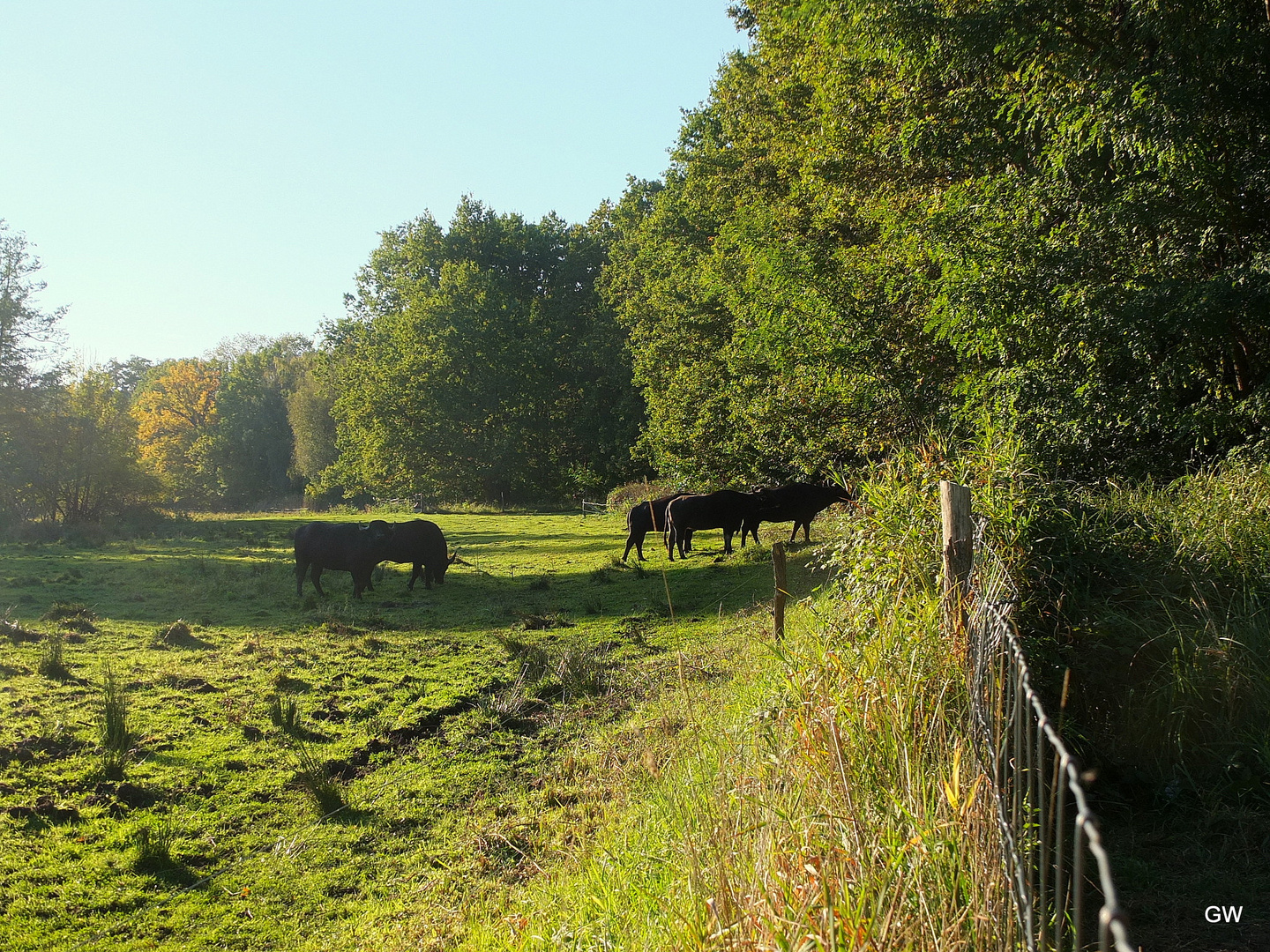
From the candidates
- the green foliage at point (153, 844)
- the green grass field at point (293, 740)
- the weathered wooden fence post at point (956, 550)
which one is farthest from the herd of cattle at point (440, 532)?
the weathered wooden fence post at point (956, 550)

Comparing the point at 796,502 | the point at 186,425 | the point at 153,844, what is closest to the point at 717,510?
the point at 796,502

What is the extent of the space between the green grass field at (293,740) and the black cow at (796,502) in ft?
9.73

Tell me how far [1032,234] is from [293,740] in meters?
9.91

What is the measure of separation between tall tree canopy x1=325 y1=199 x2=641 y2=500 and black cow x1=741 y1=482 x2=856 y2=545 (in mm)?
23081

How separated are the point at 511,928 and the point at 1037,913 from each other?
7.38 ft

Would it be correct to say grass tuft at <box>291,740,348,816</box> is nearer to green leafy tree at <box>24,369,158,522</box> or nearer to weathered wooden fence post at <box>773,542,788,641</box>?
weathered wooden fence post at <box>773,542,788,641</box>

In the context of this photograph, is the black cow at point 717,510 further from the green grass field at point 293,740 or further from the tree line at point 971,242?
the green grass field at point 293,740

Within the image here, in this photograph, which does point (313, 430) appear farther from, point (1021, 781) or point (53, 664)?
point (1021, 781)

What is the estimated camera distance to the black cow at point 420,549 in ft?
57.7

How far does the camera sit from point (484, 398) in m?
45.2

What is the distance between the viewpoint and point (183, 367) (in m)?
71.8

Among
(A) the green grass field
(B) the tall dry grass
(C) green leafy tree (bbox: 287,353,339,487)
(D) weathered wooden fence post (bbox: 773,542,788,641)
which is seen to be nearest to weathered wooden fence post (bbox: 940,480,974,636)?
(B) the tall dry grass

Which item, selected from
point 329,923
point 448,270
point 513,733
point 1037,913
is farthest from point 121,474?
point 1037,913

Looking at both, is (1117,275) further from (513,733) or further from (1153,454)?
(513,733)
